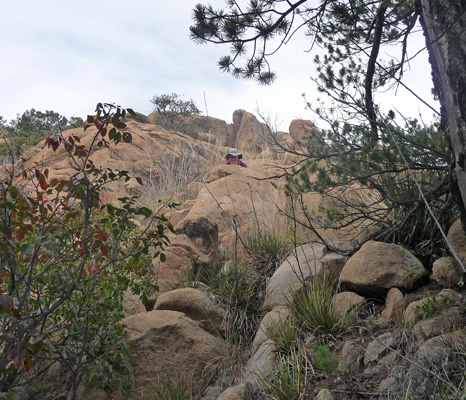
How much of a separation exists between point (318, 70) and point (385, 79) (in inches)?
26.7

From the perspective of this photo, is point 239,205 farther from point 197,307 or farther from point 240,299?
point 197,307

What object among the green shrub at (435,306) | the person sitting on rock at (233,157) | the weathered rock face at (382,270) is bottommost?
the green shrub at (435,306)

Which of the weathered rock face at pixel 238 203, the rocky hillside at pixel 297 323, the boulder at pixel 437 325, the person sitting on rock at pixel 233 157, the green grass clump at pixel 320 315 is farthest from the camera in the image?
the person sitting on rock at pixel 233 157

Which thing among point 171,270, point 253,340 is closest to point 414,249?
point 253,340

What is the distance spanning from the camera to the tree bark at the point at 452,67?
2518 mm

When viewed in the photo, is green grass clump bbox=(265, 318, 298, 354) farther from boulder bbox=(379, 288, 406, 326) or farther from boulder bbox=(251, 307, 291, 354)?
boulder bbox=(379, 288, 406, 326)

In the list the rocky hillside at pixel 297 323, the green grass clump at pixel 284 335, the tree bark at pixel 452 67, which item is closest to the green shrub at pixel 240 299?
the rocky hillside at pixel 297 323

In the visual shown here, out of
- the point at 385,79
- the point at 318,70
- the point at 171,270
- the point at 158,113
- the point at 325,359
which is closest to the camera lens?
the point at 325,359

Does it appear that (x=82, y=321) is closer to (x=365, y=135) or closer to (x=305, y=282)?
(x=305, y=282)

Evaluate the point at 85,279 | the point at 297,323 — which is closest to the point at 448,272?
the point at 297,323

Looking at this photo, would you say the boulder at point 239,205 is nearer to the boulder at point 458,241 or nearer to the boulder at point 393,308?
the boulder at point 393,308

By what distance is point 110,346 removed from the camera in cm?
323

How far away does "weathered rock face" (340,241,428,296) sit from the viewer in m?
3.53

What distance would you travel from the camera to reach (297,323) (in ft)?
11.5
